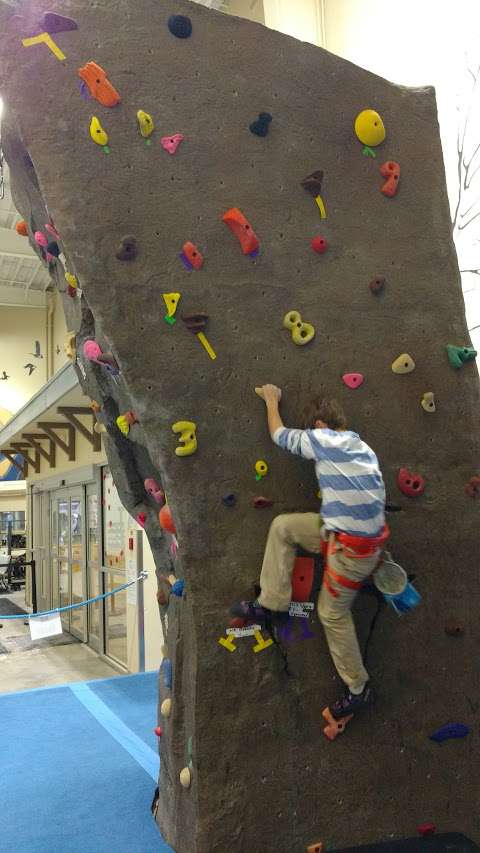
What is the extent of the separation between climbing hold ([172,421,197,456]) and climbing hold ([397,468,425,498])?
2.29 feet

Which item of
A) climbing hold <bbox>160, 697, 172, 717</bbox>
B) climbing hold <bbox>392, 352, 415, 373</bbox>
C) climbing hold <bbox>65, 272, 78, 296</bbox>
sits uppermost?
climbing hold <bbox>65, 272, 78, 296</bbox>

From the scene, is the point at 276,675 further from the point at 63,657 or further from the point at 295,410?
the point at 63,657

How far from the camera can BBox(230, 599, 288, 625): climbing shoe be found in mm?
1910

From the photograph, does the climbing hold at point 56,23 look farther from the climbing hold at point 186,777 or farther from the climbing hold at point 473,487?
the climbing hold at point 186,777

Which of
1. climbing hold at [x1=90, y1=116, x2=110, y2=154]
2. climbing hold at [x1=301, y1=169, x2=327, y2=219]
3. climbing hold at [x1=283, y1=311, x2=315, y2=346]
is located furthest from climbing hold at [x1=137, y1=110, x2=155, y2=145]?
climbing hold at [x1=283, y1=311, x2=315, y2=346]

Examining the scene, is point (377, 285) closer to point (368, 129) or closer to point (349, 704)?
point (368, 129)

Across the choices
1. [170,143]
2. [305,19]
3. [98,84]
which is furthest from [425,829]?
[305,19]

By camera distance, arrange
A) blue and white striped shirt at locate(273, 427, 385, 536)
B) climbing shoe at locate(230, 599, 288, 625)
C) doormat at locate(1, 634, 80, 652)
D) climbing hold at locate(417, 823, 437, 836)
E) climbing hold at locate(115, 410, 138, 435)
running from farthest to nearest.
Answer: doormat at locate(1, 634, 80, 652) < climbing hold at locate(115, 410, 138, 435) < climbing hold at locate(417, 823, 437, 836) < climbing shoe at locate(230, 599, 288, 625) < blue and white striped shirt at locate(273, 427, 385, 536)

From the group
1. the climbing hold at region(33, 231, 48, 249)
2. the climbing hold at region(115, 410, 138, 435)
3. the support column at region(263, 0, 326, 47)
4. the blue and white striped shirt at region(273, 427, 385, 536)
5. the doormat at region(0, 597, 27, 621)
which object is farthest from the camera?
the doormat at region(0, 597, 27, 621)

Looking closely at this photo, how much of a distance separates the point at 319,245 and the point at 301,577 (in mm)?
1067

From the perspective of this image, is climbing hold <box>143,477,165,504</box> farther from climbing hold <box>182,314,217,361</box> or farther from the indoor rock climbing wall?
climbing hold <box>182,314,217,361</box>

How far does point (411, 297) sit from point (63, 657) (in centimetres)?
562

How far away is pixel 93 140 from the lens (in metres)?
2.00

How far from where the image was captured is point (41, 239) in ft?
7.72
